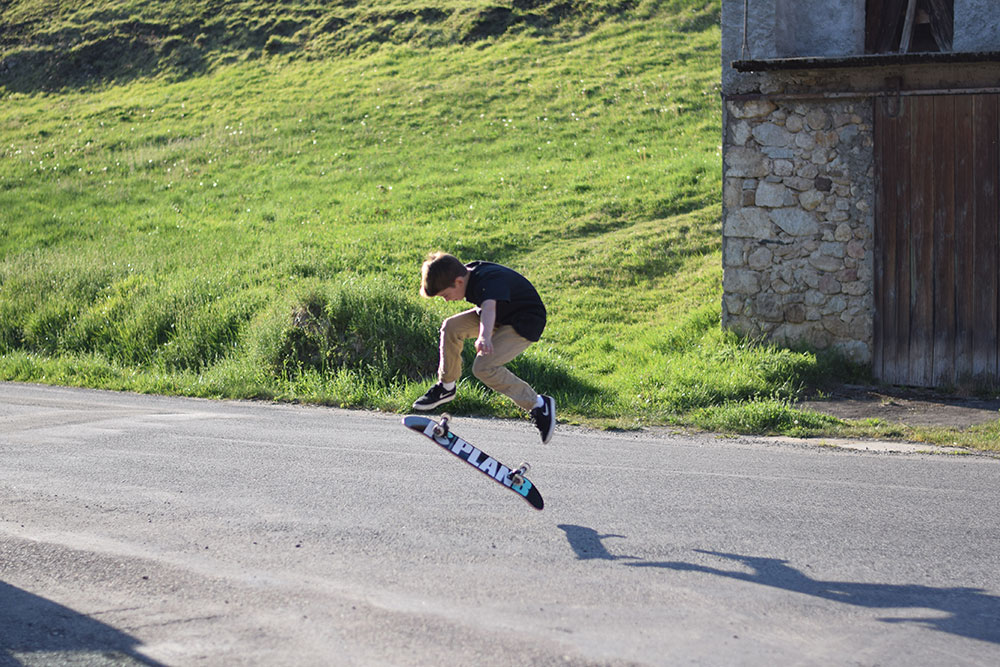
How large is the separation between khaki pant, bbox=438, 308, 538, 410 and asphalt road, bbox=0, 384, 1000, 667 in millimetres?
827

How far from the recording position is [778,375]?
1195 centimetres

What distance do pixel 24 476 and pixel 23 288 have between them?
11.1 meters

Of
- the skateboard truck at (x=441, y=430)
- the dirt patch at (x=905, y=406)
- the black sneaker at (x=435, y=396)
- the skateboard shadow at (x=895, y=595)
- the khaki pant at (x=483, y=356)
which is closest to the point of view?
the skateboard shadow at (x=895, y=595)

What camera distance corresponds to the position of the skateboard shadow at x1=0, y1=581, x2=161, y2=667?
4355 mm

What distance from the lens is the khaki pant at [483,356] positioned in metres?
7.10

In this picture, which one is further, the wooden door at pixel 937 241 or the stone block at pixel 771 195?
the stone block at pixel 771 195

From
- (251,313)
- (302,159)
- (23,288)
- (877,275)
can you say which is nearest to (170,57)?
(302,159)

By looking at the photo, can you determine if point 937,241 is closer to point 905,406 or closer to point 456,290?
point 905,406

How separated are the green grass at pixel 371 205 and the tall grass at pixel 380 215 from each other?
2.6 inches

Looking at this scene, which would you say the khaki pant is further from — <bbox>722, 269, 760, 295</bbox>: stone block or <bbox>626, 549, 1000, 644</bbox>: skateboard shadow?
<bbox>722, 269, 760, 295</bbox>: stone block

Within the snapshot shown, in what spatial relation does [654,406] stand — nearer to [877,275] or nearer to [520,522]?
[877,275]

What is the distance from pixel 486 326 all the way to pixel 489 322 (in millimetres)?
34

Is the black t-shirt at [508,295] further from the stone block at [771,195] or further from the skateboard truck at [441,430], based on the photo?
the stone block at [771,195]

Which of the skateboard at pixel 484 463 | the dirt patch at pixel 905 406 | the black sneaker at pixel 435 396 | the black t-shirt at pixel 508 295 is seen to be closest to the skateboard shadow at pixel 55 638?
the skateboard at pixel 484 463
